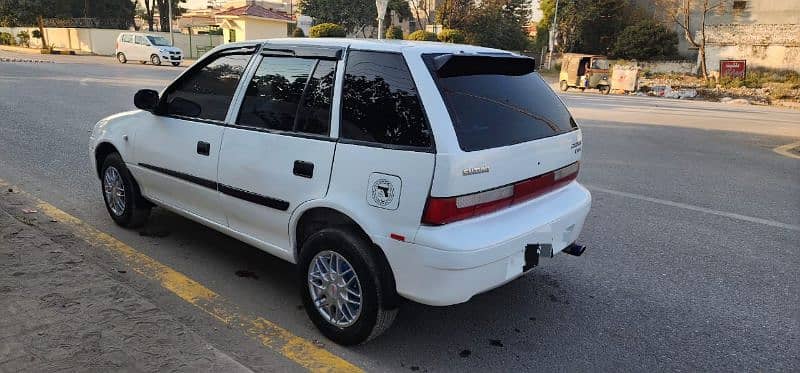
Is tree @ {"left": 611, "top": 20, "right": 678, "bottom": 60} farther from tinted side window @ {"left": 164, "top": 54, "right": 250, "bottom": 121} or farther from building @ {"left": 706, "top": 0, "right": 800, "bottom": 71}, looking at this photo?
tinted side window @ {"left": 164, "top": 54, "right": 250, "bottom": 121}

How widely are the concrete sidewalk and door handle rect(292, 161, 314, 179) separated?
1.01 m

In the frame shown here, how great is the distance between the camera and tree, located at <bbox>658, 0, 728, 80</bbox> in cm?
3535

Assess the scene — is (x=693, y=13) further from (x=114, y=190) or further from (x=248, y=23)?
(x=114, y=190)

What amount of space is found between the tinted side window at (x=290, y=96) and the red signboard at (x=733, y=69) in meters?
34.5

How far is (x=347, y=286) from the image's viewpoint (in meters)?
3.05

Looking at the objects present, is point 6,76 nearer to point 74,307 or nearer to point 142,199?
point 142,199

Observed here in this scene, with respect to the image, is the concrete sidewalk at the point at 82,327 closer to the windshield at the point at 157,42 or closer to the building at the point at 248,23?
the windshield at the point at 157,42

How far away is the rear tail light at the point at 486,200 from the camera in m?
2.71

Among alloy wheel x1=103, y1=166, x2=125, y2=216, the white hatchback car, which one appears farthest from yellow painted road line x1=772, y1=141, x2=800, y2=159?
alloy wheel x1=103, y1=166, x2=125, y2=216

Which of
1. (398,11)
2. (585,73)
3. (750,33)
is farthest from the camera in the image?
(398,11)

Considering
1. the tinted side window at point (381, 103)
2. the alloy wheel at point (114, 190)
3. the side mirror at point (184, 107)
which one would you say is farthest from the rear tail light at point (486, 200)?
the alloy wheel at point (114, 190)

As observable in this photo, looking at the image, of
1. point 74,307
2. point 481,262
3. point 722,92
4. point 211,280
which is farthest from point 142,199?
point 722,92

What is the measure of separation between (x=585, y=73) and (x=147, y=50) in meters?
24.1

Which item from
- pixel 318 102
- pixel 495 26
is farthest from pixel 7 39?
pixel 318 102
